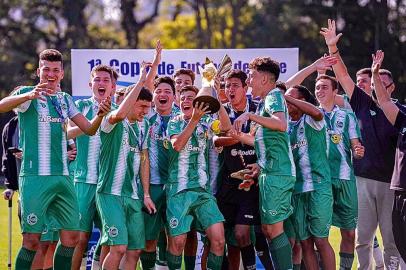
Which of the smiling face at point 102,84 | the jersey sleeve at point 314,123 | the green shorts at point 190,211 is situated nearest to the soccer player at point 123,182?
the green shorts at point 190,211

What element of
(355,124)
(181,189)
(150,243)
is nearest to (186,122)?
(181,189)

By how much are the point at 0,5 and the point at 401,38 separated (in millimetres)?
19791

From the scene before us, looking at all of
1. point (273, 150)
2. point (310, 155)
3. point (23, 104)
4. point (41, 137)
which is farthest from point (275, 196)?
point (23, 104)

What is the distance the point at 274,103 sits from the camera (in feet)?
29.6

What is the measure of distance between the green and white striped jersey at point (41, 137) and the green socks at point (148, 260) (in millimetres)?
1434

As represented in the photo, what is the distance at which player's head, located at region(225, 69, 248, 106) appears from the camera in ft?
32.0

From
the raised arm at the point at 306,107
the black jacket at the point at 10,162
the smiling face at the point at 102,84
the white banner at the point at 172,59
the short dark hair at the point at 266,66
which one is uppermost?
the white banner at the point at 172,59

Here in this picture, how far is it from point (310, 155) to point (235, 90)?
1108 millimetres

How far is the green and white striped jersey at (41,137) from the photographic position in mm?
8781

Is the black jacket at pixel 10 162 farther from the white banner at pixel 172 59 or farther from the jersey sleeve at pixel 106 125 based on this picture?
the jersey sleeve at pixel 106 125

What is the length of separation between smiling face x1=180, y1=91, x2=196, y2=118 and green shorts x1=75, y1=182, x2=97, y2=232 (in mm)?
1311

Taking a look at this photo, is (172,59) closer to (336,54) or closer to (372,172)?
(336,54)

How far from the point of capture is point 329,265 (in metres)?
9.73

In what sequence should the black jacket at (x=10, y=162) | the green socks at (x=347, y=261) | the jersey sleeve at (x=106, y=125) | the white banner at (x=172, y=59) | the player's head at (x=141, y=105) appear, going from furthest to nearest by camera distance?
1. the white banner at (x=172, y=59)
2. the black jacket at (x=10, y=162)
3. the green socks at (x=347, y=261)
4. the player's head at (x=141, y=105)
5. the jersey sleeve at (x=106, y=125)
